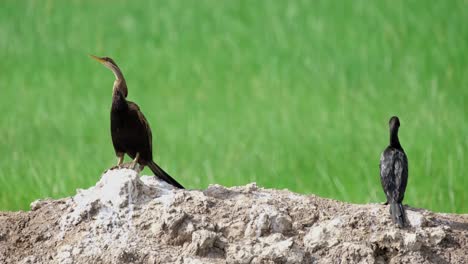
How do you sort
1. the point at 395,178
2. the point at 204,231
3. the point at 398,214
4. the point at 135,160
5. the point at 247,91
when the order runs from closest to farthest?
1. the point at 204,231
2. the point at 398,214
3. the point at 395,178
4. the point at 135,160
5. the point at 247,91

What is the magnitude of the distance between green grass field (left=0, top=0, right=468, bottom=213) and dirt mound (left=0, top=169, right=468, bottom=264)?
9.33ft

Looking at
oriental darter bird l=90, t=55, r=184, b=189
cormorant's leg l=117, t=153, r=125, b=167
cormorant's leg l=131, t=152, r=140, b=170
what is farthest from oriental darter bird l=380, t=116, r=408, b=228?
cormorant's leg l=117, t=153, r=125, b=167

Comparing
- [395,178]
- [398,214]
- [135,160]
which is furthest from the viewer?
[135,160]

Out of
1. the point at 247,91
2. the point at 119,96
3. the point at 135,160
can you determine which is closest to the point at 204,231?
the point at 135,160

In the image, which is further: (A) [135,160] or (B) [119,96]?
(A) [135,160]

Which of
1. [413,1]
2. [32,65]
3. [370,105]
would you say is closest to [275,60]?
[370,105]

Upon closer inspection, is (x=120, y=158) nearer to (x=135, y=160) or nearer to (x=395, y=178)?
(x=135, y=160)

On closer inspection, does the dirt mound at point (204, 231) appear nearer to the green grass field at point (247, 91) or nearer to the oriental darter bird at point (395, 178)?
the oriental darter bird at point (395, 178)

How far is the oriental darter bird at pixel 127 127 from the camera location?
568cm

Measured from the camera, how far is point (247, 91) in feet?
39.2

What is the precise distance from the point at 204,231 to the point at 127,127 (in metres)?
0.88

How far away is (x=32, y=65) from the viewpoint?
44.4 ft

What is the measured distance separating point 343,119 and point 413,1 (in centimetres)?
391

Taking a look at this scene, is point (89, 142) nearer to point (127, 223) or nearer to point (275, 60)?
point (275, 60)
